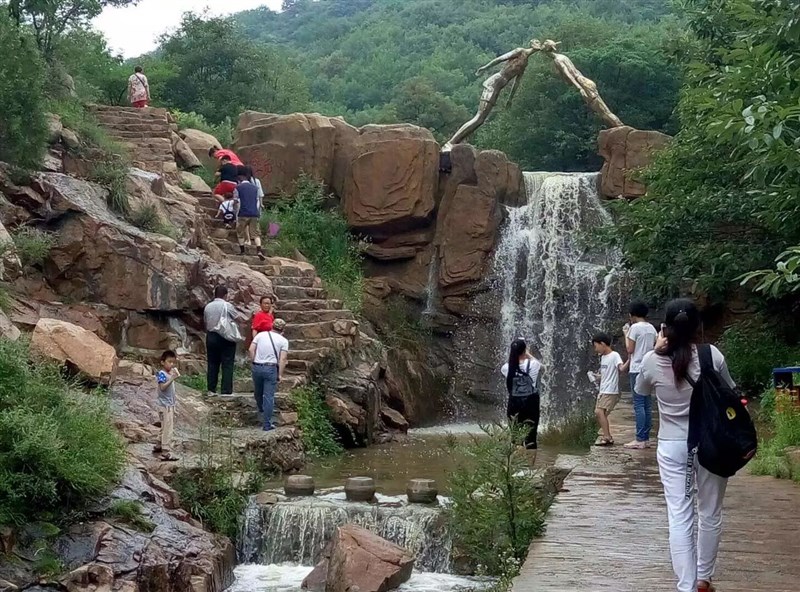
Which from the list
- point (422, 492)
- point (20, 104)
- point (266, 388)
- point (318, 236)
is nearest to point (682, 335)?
point (422, 492)

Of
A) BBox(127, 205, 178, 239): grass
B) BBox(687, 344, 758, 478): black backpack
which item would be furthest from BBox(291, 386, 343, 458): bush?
BBox(687, 344, 758, 478): black backpack

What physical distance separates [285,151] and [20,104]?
819 centimetres

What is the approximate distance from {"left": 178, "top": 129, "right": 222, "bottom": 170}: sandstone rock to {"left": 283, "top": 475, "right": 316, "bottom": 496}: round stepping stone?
12.8 metres

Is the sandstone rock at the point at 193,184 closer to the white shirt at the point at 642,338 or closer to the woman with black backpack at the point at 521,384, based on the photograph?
the woman with black backpack at the point at 521,384

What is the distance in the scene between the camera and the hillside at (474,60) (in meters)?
33.8

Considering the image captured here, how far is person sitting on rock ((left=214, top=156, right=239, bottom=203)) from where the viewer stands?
65.5 feet

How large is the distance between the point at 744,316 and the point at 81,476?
1407 cm

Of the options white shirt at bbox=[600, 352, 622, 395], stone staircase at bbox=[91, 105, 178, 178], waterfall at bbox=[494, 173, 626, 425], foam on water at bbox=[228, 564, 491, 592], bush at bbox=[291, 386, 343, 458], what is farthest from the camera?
waterfall at bbox=[494, 173, 626, 425]

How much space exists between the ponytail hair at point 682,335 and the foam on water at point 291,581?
4.49 metres

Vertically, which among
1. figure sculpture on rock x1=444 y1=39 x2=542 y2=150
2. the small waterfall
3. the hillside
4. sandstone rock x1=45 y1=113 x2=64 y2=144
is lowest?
the small waterfall

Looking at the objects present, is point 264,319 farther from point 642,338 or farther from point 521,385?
point 642,338

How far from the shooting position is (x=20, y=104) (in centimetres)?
1544

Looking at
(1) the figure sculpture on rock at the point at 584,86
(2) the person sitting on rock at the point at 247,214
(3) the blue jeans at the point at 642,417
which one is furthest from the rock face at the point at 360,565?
(1) the figure sculpture on rock at the point at 584,86

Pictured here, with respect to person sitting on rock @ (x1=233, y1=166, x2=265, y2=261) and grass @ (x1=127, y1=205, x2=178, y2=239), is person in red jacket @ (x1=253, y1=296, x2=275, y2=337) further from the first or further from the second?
person sitting on rock @ (x1=233, y1=166, x2=265, y2=261)
